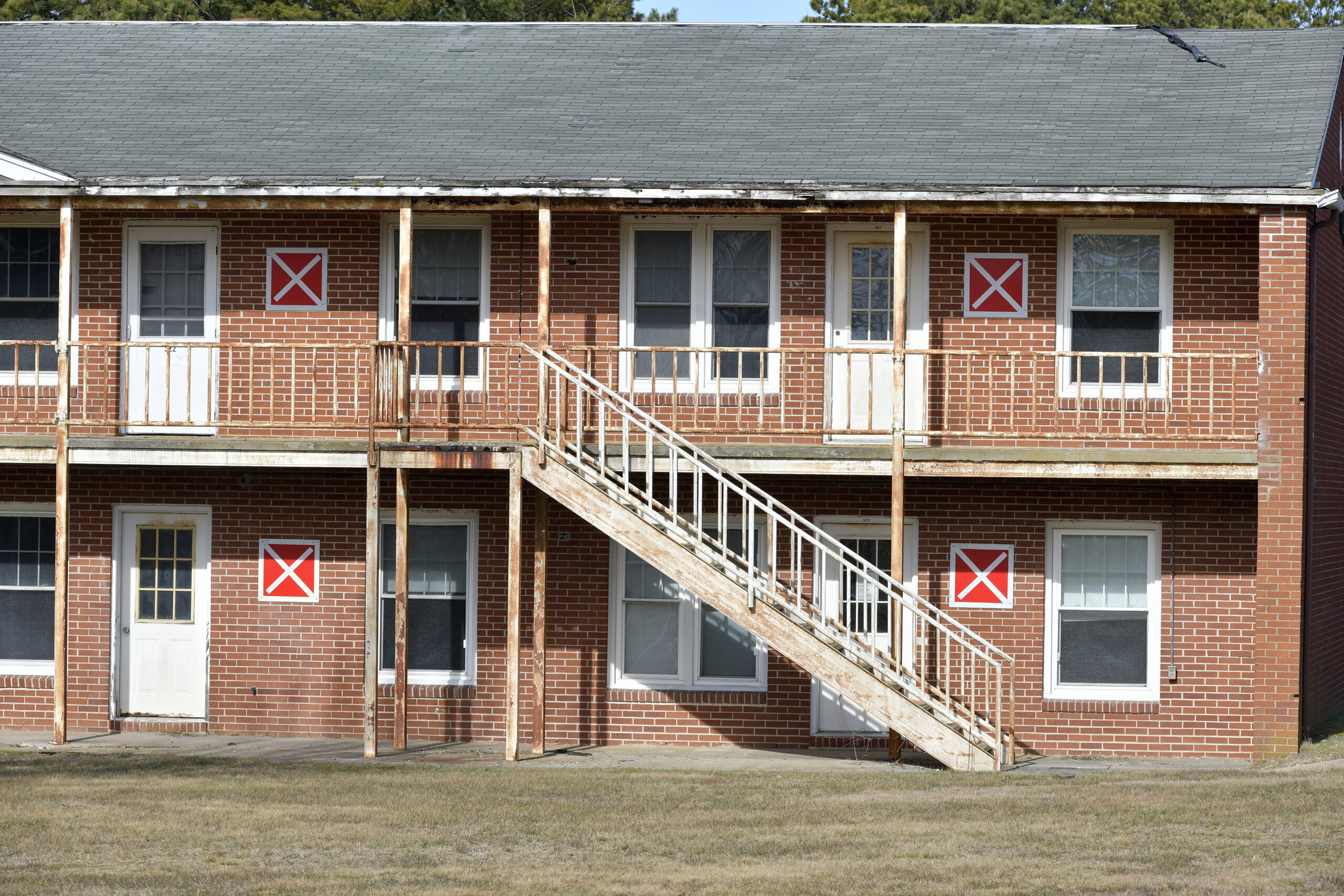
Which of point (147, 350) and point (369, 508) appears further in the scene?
point (147, 350)

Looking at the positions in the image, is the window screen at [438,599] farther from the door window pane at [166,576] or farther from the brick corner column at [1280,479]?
the brick corner column at [1280,479]

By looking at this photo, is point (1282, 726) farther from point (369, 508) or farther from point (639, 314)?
point (369, 508)

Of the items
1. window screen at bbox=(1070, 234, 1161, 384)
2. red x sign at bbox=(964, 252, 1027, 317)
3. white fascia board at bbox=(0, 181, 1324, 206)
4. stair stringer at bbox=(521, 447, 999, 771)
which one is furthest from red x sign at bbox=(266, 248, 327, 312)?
window screen at bbox=(1070, 234, 1161, 384)

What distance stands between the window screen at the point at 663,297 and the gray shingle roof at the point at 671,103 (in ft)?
3.42

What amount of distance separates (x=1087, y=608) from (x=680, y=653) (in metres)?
3.95

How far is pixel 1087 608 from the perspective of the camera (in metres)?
16.2

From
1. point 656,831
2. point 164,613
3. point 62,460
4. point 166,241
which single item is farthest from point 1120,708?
point 166,241

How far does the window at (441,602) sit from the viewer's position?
16625mm

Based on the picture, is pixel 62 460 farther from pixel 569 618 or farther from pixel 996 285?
pixel 996 285

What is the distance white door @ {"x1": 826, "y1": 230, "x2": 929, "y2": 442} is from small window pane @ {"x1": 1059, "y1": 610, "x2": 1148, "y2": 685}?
2552 millimetres

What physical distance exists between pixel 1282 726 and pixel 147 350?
11.0 m

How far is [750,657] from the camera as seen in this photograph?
1652 cm

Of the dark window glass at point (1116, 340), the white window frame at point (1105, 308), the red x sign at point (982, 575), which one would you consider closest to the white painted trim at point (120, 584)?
the red x sign at point (982, 575)

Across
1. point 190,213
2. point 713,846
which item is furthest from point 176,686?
point 713,846
